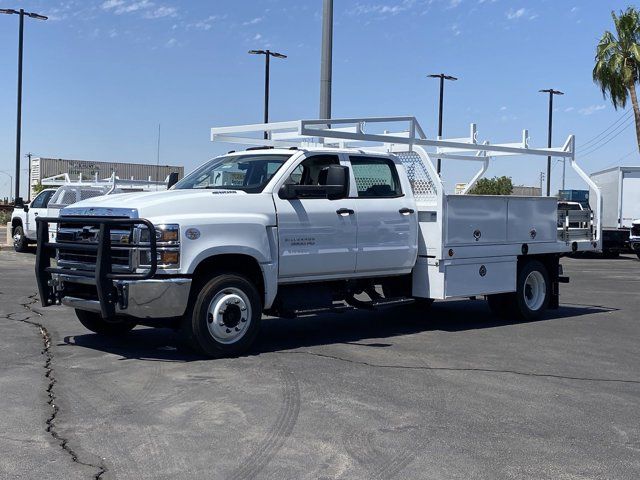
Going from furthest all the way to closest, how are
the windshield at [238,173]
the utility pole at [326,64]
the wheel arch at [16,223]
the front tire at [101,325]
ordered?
1. the wheel arch at [16,223]
2. the utility pole at [326,64]
3. the front tire at [101,325]
4. the windshield at [238,173]

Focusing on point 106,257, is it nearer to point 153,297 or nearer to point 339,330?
point 153,297

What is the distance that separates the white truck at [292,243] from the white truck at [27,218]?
12430 millimetres

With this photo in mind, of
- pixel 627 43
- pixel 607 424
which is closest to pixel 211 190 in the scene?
pixel 607 424

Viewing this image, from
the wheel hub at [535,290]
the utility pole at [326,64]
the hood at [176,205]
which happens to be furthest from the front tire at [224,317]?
the utility pole at [326,64]

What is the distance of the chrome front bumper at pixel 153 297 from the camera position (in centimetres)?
780

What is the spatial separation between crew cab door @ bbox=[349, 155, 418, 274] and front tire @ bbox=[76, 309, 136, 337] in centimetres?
277

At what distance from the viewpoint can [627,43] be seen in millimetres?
34031

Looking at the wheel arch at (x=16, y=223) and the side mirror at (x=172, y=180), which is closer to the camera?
the side mirror at (x=172, y=180)

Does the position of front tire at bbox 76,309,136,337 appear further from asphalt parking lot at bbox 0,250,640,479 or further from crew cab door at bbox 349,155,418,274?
crew cab door at bbox 349,155,418,274

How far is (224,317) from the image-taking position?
830 centimetres

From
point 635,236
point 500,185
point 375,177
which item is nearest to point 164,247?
point 375,177

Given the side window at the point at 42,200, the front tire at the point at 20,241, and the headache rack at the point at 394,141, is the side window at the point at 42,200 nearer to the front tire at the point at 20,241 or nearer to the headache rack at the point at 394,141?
the front tire at the point at 20,241

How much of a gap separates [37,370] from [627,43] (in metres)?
31.8

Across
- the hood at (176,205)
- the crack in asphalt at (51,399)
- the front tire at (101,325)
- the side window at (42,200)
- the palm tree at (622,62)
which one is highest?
the palm tree at (622,62)
